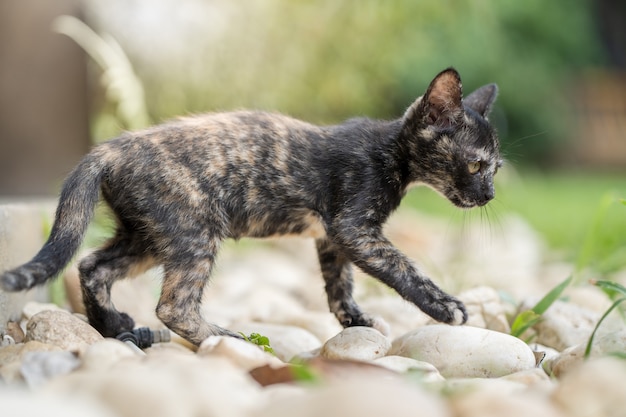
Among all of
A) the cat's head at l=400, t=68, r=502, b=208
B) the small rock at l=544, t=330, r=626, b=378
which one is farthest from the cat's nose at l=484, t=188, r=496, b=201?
the small rock at l=544, t=330, r=626, b=378

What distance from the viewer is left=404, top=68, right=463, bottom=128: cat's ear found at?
277 cm

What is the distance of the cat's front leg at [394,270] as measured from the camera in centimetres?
266

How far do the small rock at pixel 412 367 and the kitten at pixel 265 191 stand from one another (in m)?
0.51

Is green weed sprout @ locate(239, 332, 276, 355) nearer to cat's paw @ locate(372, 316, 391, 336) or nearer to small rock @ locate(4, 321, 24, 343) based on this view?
cat's paw @ locate(372, 316, 391, 336)

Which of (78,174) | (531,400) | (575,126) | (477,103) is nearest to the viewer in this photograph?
(531,400)

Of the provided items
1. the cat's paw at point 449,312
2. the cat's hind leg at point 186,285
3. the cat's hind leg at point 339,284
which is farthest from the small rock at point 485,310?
the cat's hind leg at point 186,285

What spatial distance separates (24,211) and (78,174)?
0.85 m

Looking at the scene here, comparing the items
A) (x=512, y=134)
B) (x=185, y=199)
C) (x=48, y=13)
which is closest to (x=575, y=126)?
(x=512, y=134)

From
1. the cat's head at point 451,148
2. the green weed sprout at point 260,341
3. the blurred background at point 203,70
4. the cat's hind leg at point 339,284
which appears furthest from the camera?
the blurred background at point 203,70

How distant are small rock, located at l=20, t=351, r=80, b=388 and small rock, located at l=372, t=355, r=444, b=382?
75 cm

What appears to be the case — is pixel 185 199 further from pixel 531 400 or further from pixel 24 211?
pixel 531 400

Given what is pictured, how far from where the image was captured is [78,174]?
2539mm

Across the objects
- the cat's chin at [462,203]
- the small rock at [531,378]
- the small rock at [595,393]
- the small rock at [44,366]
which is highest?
the small rock at [595,393]

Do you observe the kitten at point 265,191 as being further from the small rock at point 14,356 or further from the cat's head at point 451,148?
the small rock at point 14,356
